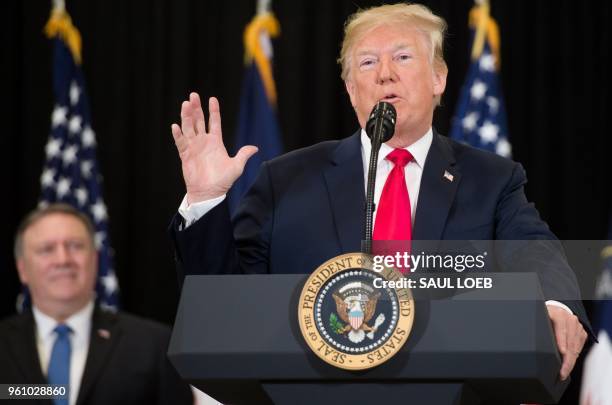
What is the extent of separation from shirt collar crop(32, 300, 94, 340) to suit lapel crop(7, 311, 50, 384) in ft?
0.10

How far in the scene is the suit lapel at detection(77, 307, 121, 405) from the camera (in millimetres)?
4176

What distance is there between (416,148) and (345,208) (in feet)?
0.96

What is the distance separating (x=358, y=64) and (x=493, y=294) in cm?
103

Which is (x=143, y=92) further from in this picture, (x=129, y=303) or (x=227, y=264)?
(x=227, y=264)

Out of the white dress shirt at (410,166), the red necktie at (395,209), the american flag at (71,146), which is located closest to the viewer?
the red necktie at (395,209)

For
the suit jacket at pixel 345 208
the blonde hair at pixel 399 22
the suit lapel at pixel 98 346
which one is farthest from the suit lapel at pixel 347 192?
the suit lapel at pixel 98 346

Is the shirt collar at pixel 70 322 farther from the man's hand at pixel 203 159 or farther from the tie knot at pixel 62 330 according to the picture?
the man's hand at pixel 203 159

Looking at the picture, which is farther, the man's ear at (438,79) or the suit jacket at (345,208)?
the man's ear at (438,79)

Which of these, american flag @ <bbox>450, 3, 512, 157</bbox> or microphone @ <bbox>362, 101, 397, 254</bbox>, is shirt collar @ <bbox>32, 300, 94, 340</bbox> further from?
microphone @ <bbox>362, 101, 397, 254</bbox>

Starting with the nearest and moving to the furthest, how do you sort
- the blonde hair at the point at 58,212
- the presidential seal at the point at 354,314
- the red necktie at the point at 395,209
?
the presidential seal at the point at 354,314
the red necktie at the point at 395,209
the blonde hair at the point at 58,212

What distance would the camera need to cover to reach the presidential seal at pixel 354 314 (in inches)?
63.2

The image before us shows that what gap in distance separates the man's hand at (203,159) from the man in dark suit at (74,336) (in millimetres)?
2189

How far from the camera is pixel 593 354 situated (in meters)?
4.88

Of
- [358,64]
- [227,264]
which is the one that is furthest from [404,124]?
[227,264]
